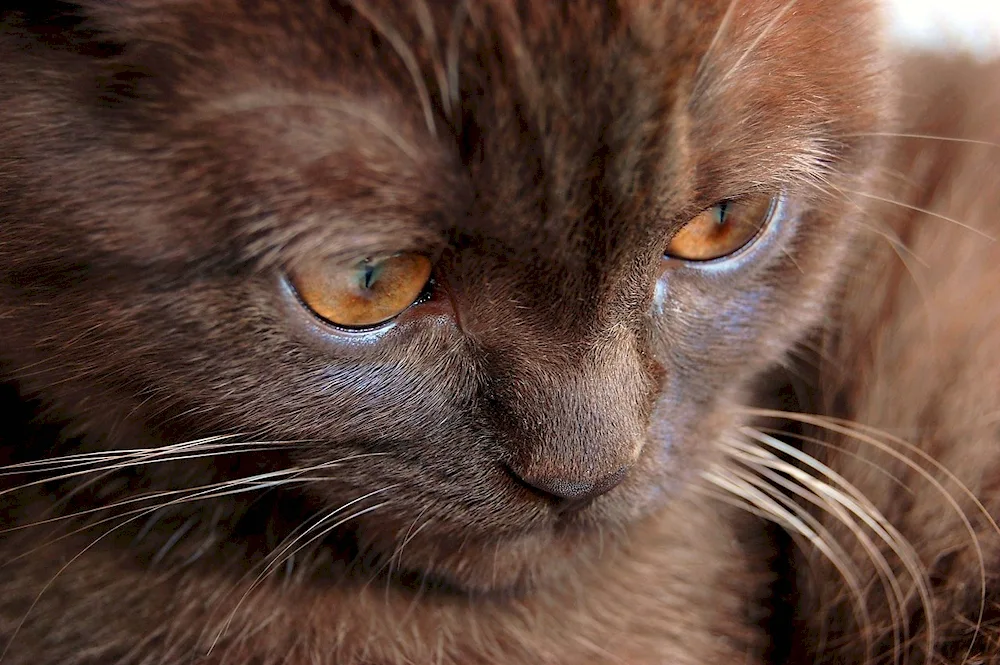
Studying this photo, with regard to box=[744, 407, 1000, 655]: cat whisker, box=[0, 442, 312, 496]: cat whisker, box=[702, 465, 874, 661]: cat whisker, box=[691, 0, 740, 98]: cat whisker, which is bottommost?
box=[0, 442, 312, 496]: cat whisker

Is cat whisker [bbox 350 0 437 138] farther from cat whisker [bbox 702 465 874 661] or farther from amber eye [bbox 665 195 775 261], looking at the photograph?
cat whisker [bbox 702 465 874 661]

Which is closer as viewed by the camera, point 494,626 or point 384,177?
point 384,177

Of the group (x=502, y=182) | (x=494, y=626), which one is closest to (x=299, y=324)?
(x=502, y=182)

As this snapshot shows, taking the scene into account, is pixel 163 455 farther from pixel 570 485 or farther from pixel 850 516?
pixel 850 516

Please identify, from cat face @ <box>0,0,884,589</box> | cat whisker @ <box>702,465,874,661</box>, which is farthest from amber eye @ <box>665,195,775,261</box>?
cat whisker @ <box>702,465,874,661</box>

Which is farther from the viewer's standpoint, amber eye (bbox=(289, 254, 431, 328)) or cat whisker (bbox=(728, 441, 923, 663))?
cat whisker (bbox=(728, 441, 923, 663))

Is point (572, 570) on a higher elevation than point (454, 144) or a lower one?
lower

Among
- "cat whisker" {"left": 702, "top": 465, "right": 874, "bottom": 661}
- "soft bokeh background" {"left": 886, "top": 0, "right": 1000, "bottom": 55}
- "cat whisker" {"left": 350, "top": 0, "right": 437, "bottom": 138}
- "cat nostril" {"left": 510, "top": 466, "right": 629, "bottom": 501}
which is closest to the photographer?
"cat whisker" {"left": 350, "top": 0, "right": 437, "bottom": 138}

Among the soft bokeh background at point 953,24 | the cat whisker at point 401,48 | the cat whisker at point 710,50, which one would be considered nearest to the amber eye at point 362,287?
the cat whisker at point 401,48

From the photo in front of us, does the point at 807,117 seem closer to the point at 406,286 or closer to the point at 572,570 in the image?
the point at 406,286
